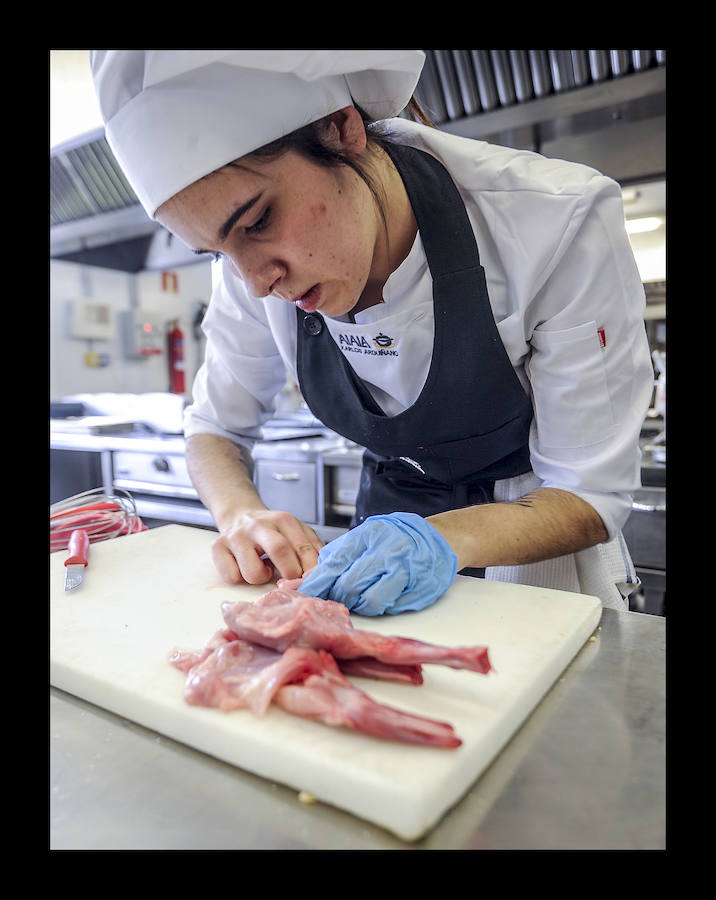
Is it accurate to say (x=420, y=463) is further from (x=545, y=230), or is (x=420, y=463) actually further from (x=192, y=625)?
(x=192, y=625)

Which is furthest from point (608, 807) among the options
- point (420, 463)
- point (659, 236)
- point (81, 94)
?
point (81, 94)

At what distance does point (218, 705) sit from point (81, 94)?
2668mm

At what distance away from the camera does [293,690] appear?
0.61 m

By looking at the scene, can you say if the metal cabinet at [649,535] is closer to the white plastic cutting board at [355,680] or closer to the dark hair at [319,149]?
the white plastic cutting board at [355,680]

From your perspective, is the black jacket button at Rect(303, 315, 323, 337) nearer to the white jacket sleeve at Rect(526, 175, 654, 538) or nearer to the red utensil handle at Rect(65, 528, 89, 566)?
the white jacket sleeve at Rect(526, 175, 654, 538)

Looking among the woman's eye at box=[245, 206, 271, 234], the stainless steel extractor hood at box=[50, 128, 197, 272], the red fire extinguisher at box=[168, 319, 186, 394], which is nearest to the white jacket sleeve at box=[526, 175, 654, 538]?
the woman's eye at box=[245, 206, 271, 234]

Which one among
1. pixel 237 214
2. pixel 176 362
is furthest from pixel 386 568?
pixel 176 362

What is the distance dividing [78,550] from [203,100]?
0.75 m

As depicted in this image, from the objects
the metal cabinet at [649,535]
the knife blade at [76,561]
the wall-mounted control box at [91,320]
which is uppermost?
the wall-mounted control box at [91,320]

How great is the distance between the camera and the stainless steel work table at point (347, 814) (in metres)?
0.50

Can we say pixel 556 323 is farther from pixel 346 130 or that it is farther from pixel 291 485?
pixel 291 485

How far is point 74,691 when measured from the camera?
72 centimetres

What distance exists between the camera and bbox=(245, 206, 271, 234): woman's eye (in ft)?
2.96

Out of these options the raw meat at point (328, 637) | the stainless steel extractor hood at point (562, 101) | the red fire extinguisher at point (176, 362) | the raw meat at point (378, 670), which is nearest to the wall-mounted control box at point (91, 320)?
the red fire extinguisher at point (176, 362)
